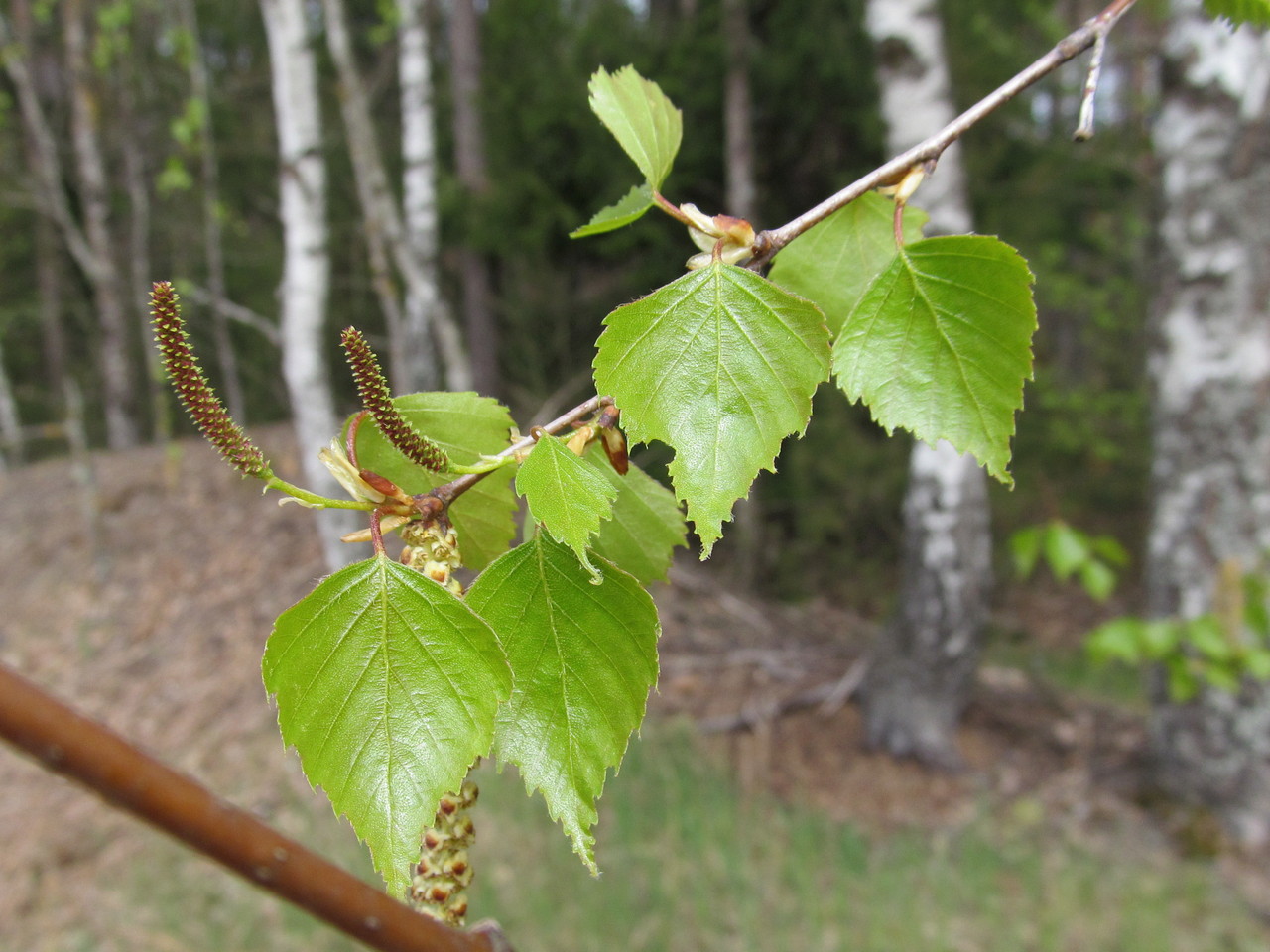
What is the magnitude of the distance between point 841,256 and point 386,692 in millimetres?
305

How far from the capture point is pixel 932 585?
131 inches

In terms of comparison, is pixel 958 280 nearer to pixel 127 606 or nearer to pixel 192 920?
pixel 192 920

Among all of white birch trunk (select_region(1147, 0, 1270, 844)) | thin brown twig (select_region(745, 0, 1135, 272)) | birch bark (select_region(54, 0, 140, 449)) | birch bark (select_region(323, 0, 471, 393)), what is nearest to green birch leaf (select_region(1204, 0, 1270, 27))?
thin brown twig (select_region(745, 0, 1135, 272))

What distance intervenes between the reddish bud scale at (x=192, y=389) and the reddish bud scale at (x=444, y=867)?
0.50 feet

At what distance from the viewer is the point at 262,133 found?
782 cm

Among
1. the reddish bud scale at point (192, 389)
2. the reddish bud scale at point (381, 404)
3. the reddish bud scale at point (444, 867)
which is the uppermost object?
the reddish bud scale at point (381, 404)

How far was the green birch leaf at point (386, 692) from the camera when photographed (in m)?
0.29

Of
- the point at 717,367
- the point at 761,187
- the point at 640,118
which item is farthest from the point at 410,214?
the point at 717,367

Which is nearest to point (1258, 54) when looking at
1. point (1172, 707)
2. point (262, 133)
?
point (1172, 707)

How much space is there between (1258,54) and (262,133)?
7764mm

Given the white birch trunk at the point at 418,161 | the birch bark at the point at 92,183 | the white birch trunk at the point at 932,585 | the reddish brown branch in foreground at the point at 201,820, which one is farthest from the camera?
the birch bark at the point at 92,183

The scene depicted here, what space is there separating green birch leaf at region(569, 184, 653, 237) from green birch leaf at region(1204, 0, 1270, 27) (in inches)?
12.3

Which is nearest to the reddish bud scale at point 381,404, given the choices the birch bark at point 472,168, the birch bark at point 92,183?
the birch bark at point 472,168

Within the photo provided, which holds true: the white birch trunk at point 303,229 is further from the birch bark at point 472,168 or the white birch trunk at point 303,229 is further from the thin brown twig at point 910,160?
the thin brown twig at point 910,160
